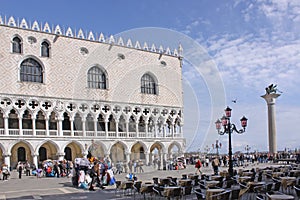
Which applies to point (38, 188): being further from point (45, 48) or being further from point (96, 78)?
point (96, 78)

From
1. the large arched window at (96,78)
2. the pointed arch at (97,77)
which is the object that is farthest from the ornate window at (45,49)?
the large arched window at (96,78)

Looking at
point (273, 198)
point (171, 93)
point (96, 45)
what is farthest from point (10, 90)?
point (273, 198)

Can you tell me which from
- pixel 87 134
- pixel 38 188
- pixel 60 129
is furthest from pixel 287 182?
pixel 87 134

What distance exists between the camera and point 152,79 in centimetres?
4062

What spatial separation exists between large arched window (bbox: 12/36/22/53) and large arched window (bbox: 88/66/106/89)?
→ 23.7ft

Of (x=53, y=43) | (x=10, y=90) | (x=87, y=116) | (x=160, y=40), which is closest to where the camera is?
(x=160, y=40)

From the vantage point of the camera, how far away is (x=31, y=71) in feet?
103

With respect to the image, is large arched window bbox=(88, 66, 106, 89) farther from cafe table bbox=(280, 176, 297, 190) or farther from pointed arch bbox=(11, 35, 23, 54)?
cafe table bbox=(280, 176, 297, 190)

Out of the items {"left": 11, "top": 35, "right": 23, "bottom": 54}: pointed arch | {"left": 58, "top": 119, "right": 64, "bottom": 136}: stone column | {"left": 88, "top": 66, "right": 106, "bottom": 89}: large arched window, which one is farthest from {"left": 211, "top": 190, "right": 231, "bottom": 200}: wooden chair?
{"left": 88, "top": 66, "right": 106, "bottom": 89}: large arched window

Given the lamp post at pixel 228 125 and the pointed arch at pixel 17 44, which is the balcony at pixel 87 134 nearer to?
the pointed arch at pixel 17 44

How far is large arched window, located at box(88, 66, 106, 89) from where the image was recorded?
3539cm

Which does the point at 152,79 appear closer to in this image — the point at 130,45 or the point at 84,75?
the point at 130,45

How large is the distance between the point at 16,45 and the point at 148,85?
14692 millimetres

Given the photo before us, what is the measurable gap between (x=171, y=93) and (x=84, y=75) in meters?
11.1
